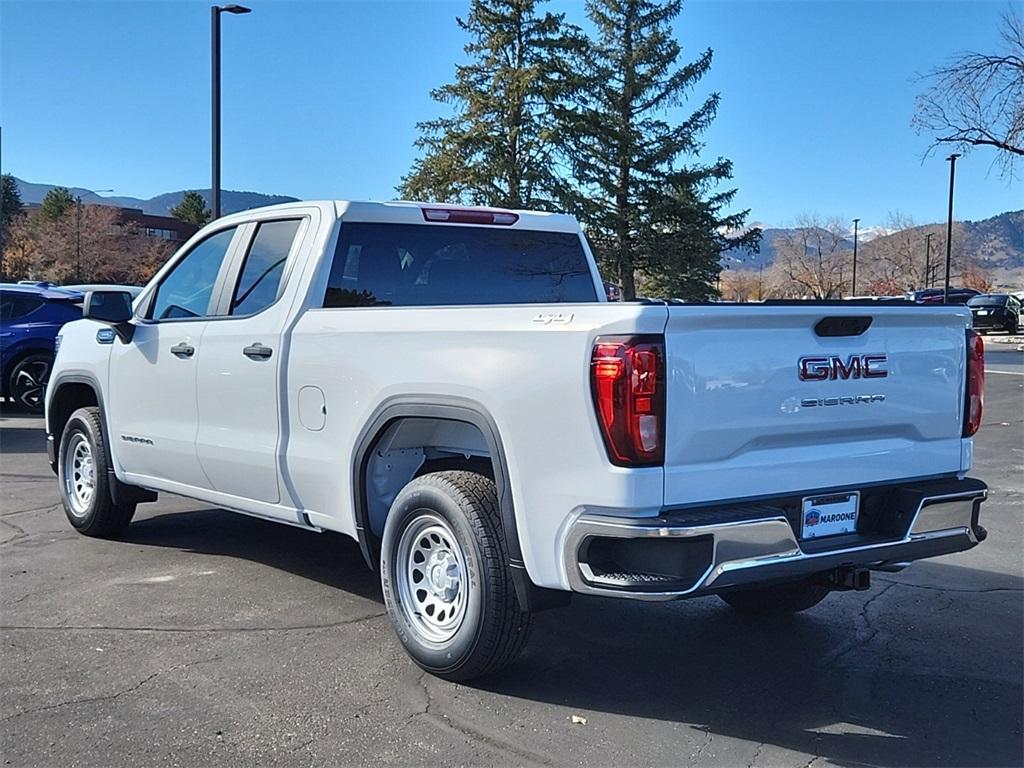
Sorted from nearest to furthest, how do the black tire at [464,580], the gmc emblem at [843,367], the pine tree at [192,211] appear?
the gmc emblem at [843,367], the black tire at [464,580], the pine tree at [192,211]

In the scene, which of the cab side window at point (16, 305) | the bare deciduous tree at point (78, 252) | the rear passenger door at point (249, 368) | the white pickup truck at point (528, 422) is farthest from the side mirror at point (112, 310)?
the bare deciduous tree at point (78, 252)

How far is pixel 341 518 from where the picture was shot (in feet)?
14.8

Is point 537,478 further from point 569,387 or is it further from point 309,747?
point 309,747

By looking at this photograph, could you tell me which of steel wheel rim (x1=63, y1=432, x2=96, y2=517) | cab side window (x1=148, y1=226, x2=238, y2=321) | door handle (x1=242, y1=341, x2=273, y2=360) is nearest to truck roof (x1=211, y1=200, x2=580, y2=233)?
cab side window (x1=148, y1=226, x2=238, y2=321)

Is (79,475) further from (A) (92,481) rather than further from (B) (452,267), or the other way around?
(B) (452,267)

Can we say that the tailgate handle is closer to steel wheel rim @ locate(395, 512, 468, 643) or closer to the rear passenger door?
steel wheel rim @ locate(395, 512, 468, 643)

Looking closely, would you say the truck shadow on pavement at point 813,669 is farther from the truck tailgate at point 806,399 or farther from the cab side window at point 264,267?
the cab side window at point 264,267

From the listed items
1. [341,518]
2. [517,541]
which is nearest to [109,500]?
[341,518]

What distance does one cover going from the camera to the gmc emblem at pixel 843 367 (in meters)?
3.62

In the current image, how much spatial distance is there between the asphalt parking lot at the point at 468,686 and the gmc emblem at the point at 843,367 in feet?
4.31

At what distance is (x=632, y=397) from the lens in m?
3.27

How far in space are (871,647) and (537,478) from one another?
2.11 m

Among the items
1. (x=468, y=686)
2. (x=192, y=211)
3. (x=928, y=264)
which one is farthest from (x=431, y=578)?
(x=928, y=264)

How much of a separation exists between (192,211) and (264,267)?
6486 centimetres
